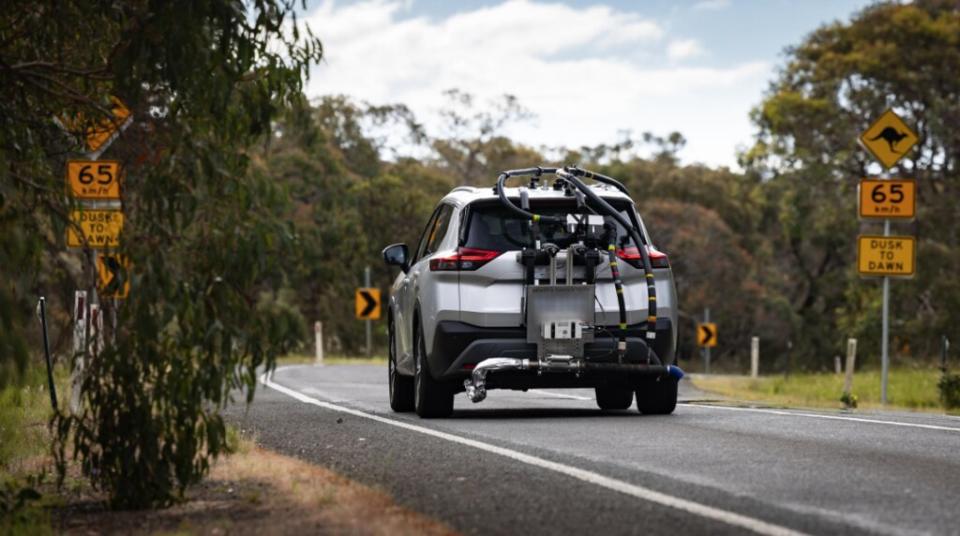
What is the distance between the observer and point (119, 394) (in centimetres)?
820

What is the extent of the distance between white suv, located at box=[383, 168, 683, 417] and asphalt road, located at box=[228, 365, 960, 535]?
1.49 feet

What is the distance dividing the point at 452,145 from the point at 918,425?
62.0 meters

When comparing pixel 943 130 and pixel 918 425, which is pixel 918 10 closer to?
pixel 943 130

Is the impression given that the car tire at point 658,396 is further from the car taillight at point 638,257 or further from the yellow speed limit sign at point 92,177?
the yellow speed limit sign at point 92,177

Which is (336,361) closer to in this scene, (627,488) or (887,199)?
(887,199)

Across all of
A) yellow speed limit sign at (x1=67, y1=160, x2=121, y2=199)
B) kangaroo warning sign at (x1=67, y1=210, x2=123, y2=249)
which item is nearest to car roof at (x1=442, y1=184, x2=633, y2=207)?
kangaroo warning sign at (x1=67, y1=210, x2=123, y2=249)

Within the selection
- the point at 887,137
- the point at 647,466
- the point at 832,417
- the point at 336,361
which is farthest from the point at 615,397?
the point at 336,361

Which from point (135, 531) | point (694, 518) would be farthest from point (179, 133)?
point (694, 518)

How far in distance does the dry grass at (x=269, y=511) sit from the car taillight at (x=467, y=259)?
3.65m

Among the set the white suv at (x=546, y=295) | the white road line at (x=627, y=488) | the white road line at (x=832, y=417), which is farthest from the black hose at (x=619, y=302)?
the white road line at (x=832, y=417)

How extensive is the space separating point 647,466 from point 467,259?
13.6 feet

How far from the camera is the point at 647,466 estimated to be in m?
9.27

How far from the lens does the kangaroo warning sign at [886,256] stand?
69.9 ft

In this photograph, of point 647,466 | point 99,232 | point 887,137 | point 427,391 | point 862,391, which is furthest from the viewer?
point 862,391
